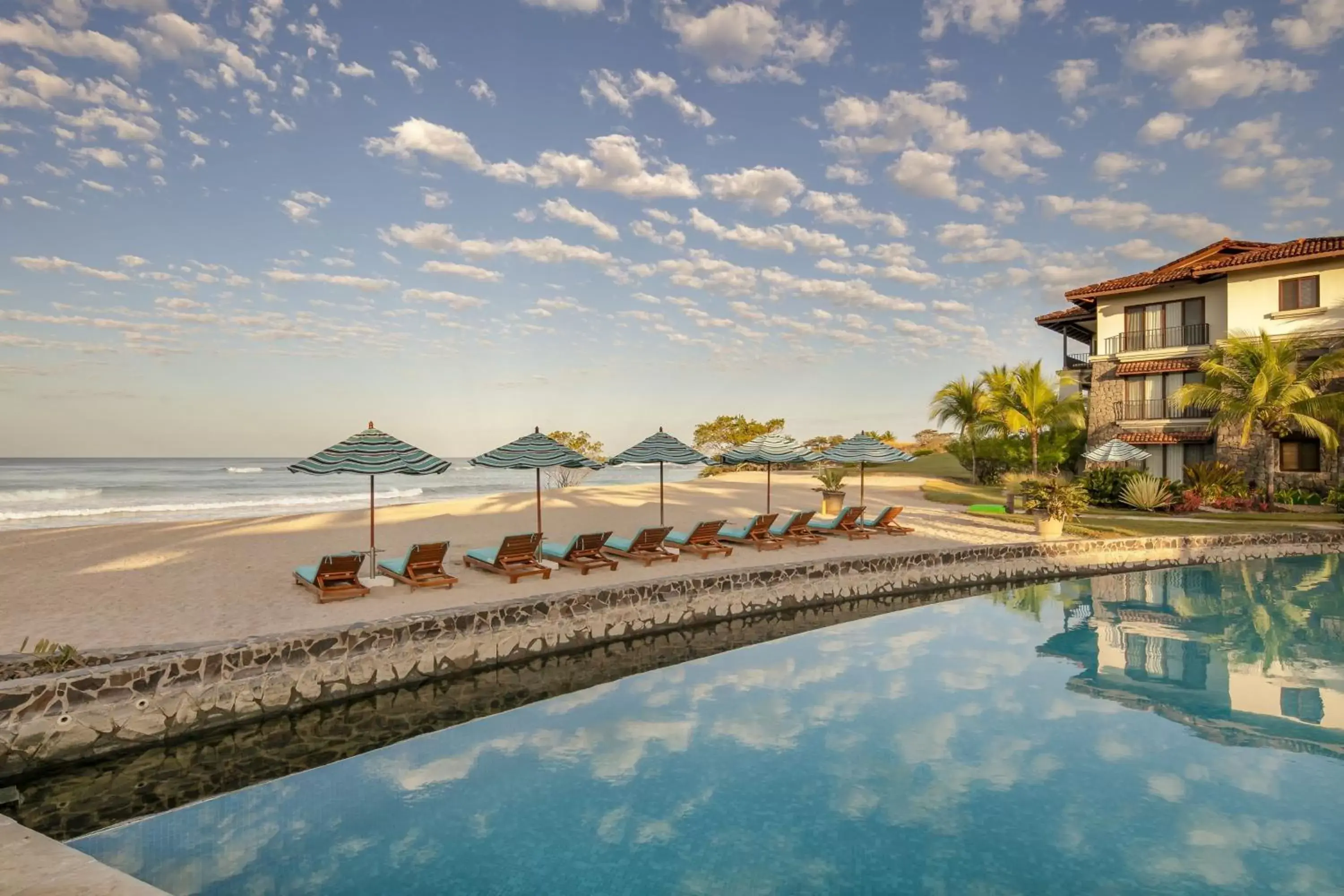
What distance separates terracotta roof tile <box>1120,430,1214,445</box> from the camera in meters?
25.7

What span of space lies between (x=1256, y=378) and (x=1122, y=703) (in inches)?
771

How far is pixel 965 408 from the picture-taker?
1367 inches

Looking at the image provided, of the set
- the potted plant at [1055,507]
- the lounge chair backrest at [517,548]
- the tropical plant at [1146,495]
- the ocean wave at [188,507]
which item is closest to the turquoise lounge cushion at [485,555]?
the lounge chair backrest at [517,548]

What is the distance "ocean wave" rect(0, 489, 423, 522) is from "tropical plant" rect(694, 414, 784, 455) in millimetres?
20094

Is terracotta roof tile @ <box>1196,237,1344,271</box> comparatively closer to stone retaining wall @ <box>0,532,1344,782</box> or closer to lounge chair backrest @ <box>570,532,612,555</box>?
stone retaining wall @ <box>0,532,1344,782</box>

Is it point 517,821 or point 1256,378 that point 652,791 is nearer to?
point 517,821

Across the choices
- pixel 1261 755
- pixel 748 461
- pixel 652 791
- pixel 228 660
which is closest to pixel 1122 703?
pixel 1261 755

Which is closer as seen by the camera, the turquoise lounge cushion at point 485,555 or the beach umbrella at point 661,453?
the turquoise lounge cushion at point 485,555

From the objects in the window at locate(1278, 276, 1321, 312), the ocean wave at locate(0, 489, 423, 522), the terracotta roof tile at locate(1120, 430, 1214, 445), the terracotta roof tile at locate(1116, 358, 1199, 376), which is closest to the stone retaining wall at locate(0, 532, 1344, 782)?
the terracotta roof tile at locate(1120, 430, 1214, 445)

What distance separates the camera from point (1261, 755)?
646 cm

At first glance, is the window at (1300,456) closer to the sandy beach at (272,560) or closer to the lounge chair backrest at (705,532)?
the sandy beach at (272,560)

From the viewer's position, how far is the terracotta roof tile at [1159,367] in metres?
26.2

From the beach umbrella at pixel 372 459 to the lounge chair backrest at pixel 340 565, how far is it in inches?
16.4

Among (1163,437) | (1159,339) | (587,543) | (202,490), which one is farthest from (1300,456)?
(202,490)
